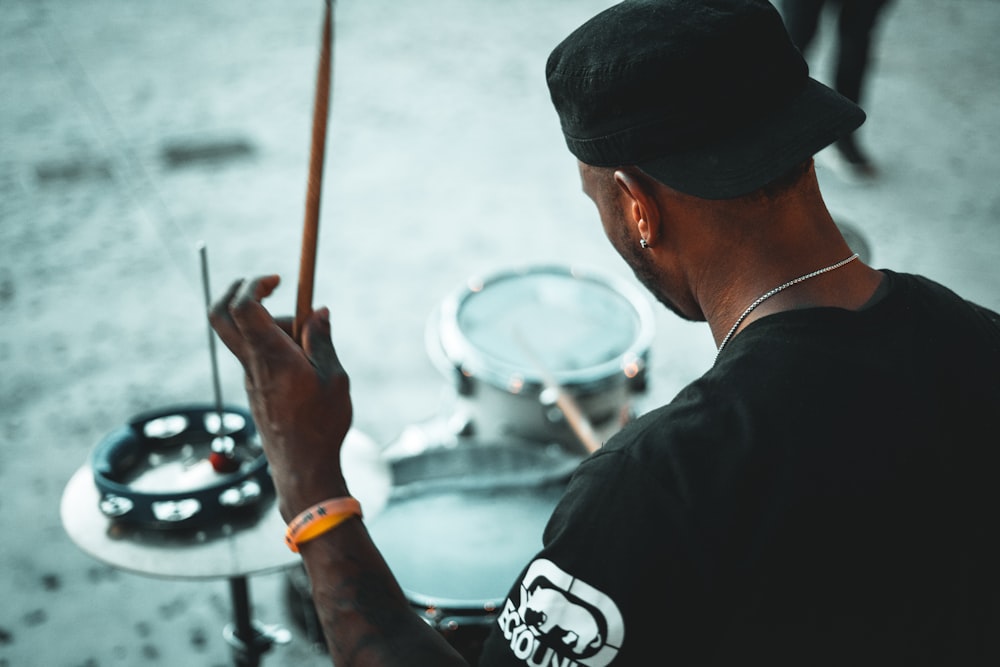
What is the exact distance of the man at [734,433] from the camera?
0.86 meters

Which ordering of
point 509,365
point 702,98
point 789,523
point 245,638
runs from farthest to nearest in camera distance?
point 509,365
point 245,638
point 702,98
point 789,523

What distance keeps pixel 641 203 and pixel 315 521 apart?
0.51m

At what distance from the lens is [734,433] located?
875mm

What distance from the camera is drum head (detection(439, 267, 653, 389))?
2494 millimetres

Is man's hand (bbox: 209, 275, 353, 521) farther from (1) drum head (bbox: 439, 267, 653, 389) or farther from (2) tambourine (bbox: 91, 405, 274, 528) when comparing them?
(1) drum head (bbox: 439, 267, 653, 389)

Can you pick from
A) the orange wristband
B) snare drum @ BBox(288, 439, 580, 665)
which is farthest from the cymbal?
the orange wristband

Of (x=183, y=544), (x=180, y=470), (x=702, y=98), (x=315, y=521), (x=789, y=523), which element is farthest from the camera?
(x=180, y=470)

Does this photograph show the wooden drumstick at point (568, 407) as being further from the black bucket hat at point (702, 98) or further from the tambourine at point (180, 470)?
the black bucket hat at point (702, 98)

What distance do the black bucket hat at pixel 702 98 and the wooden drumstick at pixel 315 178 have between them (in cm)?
27

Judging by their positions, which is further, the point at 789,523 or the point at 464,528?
the point at 464,528

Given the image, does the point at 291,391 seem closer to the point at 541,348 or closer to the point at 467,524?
the point at 467,524

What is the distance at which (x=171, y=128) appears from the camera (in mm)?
5234

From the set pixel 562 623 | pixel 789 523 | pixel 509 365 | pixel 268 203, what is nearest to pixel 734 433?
pixel 789 523

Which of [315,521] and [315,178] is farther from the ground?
[315,178]
